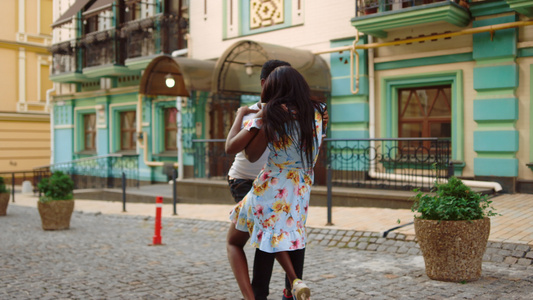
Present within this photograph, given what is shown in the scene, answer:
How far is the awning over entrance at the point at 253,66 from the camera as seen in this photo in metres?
12.1

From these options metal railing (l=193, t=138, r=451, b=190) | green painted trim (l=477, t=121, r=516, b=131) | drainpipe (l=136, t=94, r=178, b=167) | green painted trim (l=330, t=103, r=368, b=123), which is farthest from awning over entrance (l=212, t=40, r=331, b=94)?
drainpipe (l=136, t=94, r=178, b=167)

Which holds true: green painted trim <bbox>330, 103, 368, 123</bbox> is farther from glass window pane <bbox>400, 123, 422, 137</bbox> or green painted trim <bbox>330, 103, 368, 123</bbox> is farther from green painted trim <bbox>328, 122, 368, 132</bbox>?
glass window pane <bbox>400, 123, 422, 137</bbox>

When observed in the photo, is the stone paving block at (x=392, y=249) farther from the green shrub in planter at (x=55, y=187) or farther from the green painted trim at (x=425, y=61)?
the green shrub in planter at (x=55, y=187)

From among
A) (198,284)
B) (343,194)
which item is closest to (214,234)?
(343,194)

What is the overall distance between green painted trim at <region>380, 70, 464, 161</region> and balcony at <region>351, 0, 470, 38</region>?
1009 millimetres

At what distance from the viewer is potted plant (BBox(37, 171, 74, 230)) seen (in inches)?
396

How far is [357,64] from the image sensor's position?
12.0 m

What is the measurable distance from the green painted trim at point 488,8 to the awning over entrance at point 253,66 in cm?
338

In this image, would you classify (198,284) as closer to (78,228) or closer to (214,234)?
(214,234)

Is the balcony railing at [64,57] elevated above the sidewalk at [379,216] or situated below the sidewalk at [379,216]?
above

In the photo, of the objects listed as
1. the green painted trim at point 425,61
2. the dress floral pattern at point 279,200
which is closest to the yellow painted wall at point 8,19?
the green painted trim at point 425,61

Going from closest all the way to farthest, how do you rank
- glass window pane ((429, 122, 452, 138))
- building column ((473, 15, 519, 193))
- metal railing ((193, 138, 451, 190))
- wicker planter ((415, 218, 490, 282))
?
1. wicker planter ((415, 218, 490, 282))
2. building column ((473, 15, 519, 193))
3. metal railing ((193, 138, 451, 190))
4. glass window pane ((429, 122, 452, 138))

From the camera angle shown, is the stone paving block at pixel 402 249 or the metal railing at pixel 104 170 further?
the metal railing at pixel 104 170

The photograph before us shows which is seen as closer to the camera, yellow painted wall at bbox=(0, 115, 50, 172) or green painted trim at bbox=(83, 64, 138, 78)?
green painted trim at bbox=(83, 64, 138, 78)
